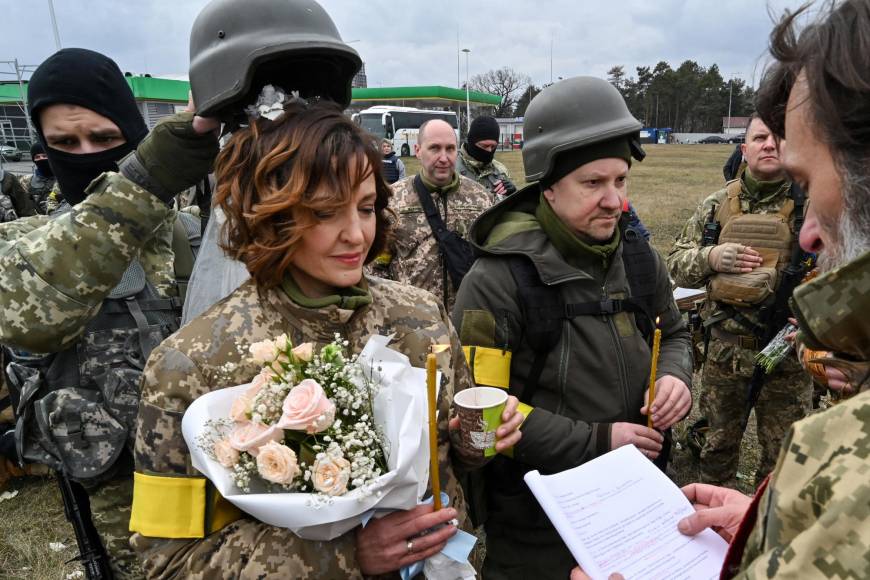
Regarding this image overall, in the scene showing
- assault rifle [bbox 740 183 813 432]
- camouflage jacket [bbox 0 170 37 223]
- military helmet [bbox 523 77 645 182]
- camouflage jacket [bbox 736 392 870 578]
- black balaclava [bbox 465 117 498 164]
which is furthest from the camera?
black balaclava [bbox 465 117 498 164]

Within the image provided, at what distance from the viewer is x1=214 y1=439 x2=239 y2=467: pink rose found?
1268 mm

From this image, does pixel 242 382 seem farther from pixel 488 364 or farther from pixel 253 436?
pixel 488 364

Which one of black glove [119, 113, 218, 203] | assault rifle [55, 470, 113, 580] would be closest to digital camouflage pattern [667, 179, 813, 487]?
black glove [119, 113, 218, 203]

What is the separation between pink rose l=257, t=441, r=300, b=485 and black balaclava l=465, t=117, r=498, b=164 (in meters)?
6.63

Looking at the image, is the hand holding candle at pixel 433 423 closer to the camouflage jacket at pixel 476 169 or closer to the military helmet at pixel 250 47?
the military helmet at pixel 250 47

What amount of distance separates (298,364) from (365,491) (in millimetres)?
353

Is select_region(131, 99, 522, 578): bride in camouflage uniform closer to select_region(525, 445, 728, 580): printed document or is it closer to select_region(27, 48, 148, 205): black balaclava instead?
select_region(525, 445, 728, 580): printed document

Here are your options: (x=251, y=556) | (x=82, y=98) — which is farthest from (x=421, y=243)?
(x=251, y=556)

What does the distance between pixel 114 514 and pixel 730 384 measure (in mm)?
3953

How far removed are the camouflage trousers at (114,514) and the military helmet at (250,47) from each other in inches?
55.5

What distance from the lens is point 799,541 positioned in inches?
33.0

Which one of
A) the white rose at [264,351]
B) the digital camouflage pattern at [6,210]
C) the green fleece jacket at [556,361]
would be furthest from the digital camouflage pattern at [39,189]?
the white rose at [264,351]

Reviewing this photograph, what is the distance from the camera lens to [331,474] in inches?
48.6

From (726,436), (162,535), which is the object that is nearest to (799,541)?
(162,535)
